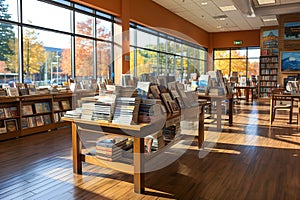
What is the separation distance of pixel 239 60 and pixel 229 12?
15.7 feet

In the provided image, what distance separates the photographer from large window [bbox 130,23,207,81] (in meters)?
8.83

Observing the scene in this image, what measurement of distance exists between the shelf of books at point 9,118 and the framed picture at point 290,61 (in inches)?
406

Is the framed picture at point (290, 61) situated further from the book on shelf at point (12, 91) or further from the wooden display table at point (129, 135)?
the book on shelf at point (12, 91)

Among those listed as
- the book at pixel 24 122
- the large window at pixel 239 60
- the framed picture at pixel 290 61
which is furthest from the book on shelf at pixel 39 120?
the large window at pixel 239 60

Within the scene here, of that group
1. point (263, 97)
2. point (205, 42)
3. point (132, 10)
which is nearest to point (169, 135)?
point (132, 10)

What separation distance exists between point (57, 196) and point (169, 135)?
160 centimetres

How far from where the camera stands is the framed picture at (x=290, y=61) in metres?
10.7

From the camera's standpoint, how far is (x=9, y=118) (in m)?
4.65

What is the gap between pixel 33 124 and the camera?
5.05 m

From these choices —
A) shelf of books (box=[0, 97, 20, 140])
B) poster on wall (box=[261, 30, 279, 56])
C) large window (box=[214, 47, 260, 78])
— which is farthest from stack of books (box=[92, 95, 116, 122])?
large window (box=[214, 47, 260, 78])

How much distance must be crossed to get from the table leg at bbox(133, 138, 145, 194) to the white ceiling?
745 cm

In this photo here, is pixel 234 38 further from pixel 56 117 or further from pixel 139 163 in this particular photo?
pixel 139 163

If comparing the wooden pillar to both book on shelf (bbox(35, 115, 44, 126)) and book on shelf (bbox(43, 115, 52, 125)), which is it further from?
book on shelf (bbox(35, 115, 44, 126))

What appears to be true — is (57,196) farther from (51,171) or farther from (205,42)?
(205,42)
